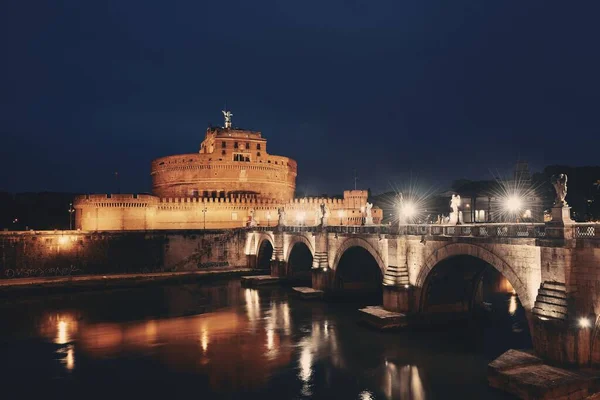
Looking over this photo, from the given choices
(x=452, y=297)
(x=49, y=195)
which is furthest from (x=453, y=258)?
(x=49, y=195)

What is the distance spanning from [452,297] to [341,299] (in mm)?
10658

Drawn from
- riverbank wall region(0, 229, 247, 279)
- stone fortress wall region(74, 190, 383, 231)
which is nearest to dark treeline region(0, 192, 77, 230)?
stone fortress wall region(74, 190, 383, 231)

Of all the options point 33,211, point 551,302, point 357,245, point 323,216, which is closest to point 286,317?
point 357,245

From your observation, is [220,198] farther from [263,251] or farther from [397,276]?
[397,276]

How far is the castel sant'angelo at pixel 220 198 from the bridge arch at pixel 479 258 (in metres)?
34.9

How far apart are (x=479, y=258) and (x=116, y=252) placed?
39.4 metres

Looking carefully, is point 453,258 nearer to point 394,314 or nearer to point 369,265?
point 394,314

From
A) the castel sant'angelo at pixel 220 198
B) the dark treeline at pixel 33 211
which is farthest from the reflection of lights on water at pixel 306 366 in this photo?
the dark treeline at pixel 33 211

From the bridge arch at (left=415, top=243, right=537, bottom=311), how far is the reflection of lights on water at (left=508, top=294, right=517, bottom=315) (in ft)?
26.9

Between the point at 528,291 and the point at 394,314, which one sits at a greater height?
the point at 528,291

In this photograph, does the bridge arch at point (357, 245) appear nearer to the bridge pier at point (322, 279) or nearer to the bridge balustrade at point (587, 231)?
the bridge pier at point (322, 279)

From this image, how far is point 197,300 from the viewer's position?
1439 inches

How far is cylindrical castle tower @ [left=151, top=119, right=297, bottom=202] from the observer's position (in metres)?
66.9

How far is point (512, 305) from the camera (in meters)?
Result: 30.7
